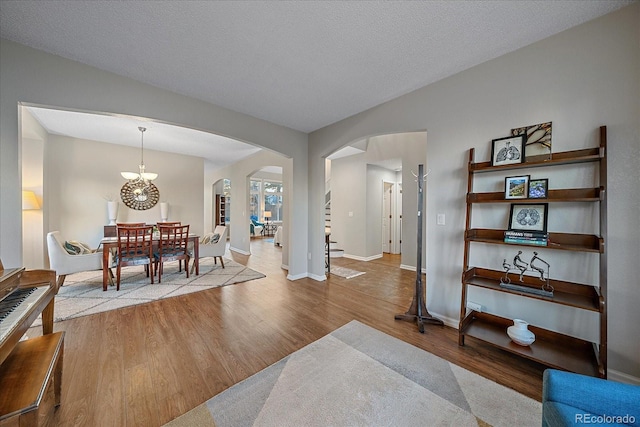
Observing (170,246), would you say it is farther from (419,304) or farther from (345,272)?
(419,304)

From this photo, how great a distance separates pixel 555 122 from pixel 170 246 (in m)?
5.41

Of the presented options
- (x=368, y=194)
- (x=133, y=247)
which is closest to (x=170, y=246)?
(x=133, y=247)

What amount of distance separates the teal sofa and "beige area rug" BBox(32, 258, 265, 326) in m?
3.85

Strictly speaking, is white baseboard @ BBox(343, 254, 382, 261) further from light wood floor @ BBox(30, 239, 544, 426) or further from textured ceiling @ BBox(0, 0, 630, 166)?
textured ceiling @ BBox(0, 0, 630, 166)

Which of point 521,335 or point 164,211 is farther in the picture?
point 164,211

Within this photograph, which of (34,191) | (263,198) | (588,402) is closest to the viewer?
(588,402)

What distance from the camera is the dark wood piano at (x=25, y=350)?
0.87 m

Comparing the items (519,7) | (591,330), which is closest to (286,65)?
(519,7)

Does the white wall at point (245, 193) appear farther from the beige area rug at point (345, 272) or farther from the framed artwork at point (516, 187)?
the framed artwork at point (516, 187)

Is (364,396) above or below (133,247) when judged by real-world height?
below

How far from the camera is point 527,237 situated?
182 cm

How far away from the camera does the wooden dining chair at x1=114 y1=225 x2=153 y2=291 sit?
3525 millimetres

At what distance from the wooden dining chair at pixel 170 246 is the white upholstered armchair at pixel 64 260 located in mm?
805

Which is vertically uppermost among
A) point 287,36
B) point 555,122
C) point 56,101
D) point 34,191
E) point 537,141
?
point 287,36
